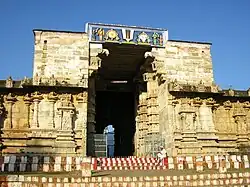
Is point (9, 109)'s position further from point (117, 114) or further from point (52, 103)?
point (117, 114)

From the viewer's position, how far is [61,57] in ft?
57.4

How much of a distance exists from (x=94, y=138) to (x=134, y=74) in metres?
7.18

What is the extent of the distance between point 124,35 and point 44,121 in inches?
271

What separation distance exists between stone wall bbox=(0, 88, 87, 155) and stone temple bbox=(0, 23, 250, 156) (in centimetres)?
5

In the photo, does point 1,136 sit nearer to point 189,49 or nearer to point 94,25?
point 94,25

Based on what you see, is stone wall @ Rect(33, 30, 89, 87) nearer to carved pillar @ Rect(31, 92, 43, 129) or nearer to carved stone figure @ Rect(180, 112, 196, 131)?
carved pillar @ Rect(31, 92, 43, 129)

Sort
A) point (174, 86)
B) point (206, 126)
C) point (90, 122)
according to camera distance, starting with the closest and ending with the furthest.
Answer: point (174, 86) → point (206, 126) → point (90, 122)

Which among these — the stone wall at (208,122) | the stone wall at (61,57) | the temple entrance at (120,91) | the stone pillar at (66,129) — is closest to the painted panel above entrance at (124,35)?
the temple entrance at (120,91)

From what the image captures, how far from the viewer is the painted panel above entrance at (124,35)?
1814cm

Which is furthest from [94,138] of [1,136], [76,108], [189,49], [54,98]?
[189,49]

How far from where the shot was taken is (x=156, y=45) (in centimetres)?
1862

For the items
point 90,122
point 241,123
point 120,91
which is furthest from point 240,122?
point 120,91

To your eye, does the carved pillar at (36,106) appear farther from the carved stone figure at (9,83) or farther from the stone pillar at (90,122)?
the stone pillar at (90,122)

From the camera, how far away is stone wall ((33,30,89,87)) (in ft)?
55.8
